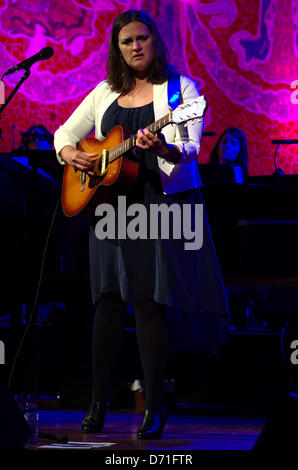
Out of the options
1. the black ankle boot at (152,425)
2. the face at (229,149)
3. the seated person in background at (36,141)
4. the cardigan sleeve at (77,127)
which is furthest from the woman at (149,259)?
the seated person in background at (36,141)

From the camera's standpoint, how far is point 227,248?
3346 millimetres

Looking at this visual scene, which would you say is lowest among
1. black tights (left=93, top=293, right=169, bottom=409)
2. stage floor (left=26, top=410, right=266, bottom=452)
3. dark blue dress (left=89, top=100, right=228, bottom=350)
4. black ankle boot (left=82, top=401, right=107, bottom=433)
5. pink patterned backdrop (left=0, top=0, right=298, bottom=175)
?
stage floor (left=26, top=410, right=266, bottom=452)

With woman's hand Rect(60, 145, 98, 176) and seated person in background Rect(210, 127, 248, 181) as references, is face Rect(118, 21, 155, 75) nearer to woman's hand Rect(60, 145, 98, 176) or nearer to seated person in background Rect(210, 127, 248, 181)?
woman's hand Rect(60, 145, 98, 176)

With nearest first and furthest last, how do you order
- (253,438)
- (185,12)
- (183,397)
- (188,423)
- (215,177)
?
1. (253,438)
2. (188,423)
3. (183,397)
4. (215,177)
5. (185,12)

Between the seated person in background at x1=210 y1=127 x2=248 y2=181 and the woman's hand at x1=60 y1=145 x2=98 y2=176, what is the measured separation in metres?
2.65

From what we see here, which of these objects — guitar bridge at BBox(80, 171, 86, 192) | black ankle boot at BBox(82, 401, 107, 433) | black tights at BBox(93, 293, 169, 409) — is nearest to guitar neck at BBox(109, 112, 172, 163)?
guitar bridge at BBox(80, 171, 86, 192)

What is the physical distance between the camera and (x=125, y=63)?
102 inches

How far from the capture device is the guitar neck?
2271 mm

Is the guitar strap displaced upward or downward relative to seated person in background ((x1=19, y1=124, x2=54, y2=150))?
downward

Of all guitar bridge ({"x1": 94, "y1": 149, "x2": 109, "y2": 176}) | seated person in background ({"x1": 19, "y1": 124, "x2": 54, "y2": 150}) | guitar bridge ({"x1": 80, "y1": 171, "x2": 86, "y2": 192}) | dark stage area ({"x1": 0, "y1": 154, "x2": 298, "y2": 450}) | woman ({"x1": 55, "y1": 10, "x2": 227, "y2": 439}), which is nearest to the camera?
woman ({"x1": 55, "y1": 10, "x2": 227, "y2": 439})

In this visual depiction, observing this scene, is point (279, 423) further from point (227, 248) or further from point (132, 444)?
point (227, 248)

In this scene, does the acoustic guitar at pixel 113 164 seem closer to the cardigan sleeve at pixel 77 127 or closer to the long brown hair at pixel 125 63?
the cardigan sleeve at pixel 77 127

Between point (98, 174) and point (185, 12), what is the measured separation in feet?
16.2

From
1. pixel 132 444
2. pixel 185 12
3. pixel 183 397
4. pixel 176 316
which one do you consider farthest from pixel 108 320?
pixel 185 12
